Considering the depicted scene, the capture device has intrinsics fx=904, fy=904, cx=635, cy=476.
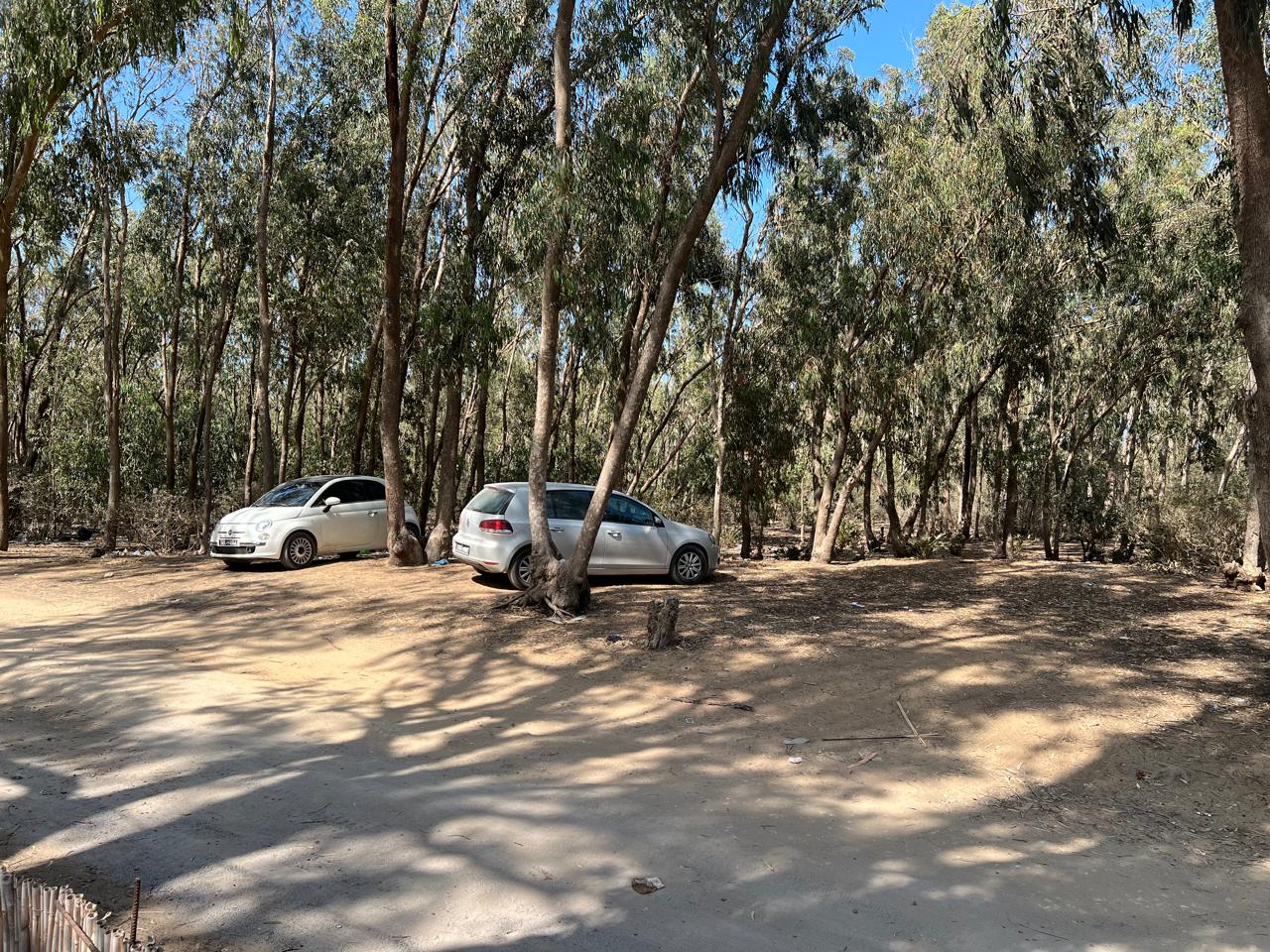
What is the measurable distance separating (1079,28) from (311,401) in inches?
1770

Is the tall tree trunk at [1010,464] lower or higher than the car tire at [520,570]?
higher

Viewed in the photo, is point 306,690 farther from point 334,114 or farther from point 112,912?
point 334,114

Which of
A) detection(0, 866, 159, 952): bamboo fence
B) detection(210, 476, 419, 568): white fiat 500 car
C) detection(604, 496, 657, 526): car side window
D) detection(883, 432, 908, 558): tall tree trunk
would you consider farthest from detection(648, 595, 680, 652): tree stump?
detection(883, 432, 908, 558): tall tree trunk

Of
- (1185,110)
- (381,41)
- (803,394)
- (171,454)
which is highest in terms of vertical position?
(381,41)

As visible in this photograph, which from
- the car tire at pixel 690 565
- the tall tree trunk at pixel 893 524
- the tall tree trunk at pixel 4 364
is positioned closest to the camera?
the car tire at pixel 690 565

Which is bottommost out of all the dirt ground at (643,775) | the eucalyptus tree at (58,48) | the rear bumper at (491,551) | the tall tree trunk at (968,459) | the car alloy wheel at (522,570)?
the dirt ground at (643,775)

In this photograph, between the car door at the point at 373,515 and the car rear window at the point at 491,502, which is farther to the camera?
the car door at the point at 373,515

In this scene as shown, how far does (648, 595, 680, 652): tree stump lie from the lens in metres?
9.28

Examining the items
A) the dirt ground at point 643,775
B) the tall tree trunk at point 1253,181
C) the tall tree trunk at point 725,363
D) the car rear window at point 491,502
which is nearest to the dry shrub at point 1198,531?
the dirt ground at point 643,775

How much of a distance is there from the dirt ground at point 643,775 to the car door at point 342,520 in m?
4.07

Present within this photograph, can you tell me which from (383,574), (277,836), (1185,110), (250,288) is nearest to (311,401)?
(250,288)

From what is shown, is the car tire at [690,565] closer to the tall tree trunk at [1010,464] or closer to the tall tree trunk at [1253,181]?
the tall tree trunk at [1253,181]

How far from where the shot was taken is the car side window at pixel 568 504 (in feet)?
41.9

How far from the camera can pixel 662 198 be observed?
14.9m
